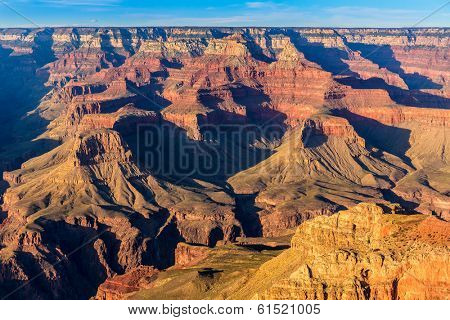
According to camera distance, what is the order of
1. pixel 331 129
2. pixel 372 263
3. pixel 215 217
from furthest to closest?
pixel 331 129 → pixel 215 217 → pixel 372 263

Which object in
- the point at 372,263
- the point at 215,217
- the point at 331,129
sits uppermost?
the point at 331,129

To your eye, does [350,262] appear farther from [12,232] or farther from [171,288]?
[12,232]

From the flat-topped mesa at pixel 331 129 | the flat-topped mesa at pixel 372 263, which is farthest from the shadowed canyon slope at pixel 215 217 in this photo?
the flat-topped mesa at pixel 331 129

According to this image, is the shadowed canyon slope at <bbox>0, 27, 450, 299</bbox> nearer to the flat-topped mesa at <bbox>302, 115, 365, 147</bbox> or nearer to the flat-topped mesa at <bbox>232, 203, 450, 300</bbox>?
the flat-topped mesa at <bbox>232, 203, 450, 300</bbox>

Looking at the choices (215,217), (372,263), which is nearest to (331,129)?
(215,217)

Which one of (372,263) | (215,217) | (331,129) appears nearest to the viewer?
(372,263)

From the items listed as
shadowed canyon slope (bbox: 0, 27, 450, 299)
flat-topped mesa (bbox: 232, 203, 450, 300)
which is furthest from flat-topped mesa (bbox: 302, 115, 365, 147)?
flat-topped mesa (bbox: 232, 203, 450, 300)

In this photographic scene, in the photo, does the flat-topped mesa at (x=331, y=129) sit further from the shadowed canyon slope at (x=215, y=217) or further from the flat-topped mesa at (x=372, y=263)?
the flat-topped mesa at (x=372, y=263)

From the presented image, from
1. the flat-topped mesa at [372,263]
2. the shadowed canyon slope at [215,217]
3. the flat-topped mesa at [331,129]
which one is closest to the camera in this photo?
the flat-topped mesa at [372,263]

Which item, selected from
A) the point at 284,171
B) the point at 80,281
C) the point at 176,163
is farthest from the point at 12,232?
the point at 284,171

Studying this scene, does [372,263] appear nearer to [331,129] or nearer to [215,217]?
[215,217]

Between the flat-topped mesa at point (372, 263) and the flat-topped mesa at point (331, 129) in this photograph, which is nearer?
the flat-topped mesa at point (372, 263)

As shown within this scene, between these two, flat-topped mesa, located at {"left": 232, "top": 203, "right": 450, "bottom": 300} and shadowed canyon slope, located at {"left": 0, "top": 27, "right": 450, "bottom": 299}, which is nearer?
flat-topped mesa, located at {"left": 232, "top": 203, "right": 450, "bottom": 300}
